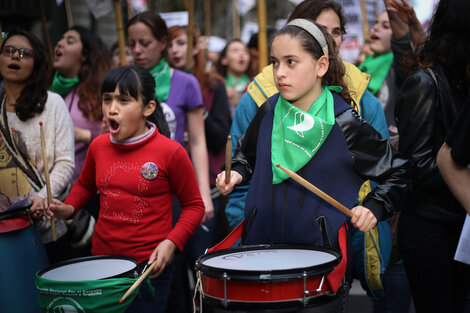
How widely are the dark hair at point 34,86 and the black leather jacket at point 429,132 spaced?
2.25m

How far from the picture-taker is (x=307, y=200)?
2793 mm

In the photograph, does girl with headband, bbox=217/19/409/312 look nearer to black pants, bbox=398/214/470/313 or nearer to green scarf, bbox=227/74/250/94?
black pants, bbox=398/214/470/313

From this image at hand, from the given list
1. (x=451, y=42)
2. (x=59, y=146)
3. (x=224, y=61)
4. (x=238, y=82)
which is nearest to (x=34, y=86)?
(x=59, y=146)

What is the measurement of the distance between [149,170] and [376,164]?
1.21 metres

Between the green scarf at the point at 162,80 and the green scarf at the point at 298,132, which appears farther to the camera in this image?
the green scarf at the point at 162,80

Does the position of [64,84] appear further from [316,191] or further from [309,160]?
[316,191]

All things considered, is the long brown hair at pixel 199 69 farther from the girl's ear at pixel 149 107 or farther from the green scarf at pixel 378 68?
the girl's ear at pixel 149 107

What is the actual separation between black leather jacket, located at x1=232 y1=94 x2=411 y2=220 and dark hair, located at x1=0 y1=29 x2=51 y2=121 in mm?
2099

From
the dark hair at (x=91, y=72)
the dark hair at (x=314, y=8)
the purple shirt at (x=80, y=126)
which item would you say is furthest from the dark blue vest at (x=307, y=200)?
the dark hair at (x=91, y=72)

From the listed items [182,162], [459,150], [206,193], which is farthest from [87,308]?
[206,193]

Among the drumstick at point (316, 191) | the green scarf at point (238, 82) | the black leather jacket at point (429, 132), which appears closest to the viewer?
the drumstick at point (316, 191)

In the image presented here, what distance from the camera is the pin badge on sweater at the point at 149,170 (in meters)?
3.45

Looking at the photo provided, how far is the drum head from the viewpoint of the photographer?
2.80 meters

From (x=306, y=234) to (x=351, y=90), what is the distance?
1.01 metres
